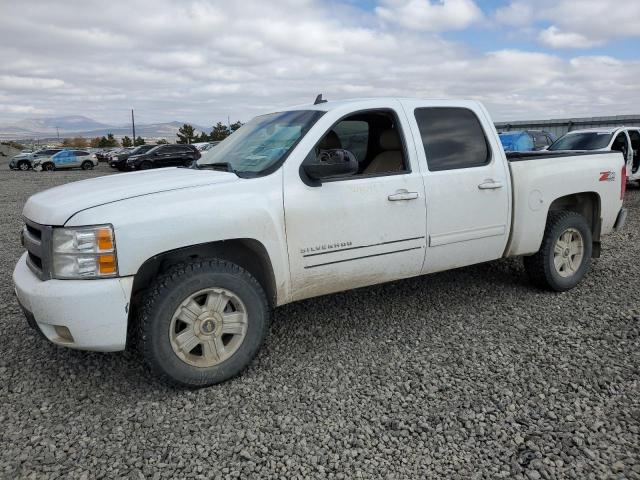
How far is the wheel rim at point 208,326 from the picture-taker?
3105 mm

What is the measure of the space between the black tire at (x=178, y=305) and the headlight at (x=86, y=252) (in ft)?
1.02

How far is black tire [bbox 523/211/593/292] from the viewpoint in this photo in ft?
15.3

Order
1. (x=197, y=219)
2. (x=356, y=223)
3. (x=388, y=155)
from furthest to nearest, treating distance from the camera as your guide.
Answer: (x=388, y=155)
(x=356, y=223)
(x=197, y=219)

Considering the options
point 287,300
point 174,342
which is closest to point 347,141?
point 287,300

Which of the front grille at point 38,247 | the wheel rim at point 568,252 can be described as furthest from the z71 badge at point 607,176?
the front grille at point 38,247

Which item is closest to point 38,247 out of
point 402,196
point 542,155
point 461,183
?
point 402,196

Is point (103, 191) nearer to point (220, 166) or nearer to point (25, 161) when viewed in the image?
point (220, 166)

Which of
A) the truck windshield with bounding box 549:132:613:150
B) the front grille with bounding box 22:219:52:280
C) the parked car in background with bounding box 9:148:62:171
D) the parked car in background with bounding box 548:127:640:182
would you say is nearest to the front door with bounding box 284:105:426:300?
the front grille with bounding box 22:219:52:280

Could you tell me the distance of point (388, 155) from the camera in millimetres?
4258

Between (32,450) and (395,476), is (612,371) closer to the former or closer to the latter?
(395,476)

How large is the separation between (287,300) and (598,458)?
1998mm

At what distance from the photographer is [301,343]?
3906 mm

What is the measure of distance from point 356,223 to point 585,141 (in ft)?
35.7

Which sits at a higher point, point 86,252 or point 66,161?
point 66,161
